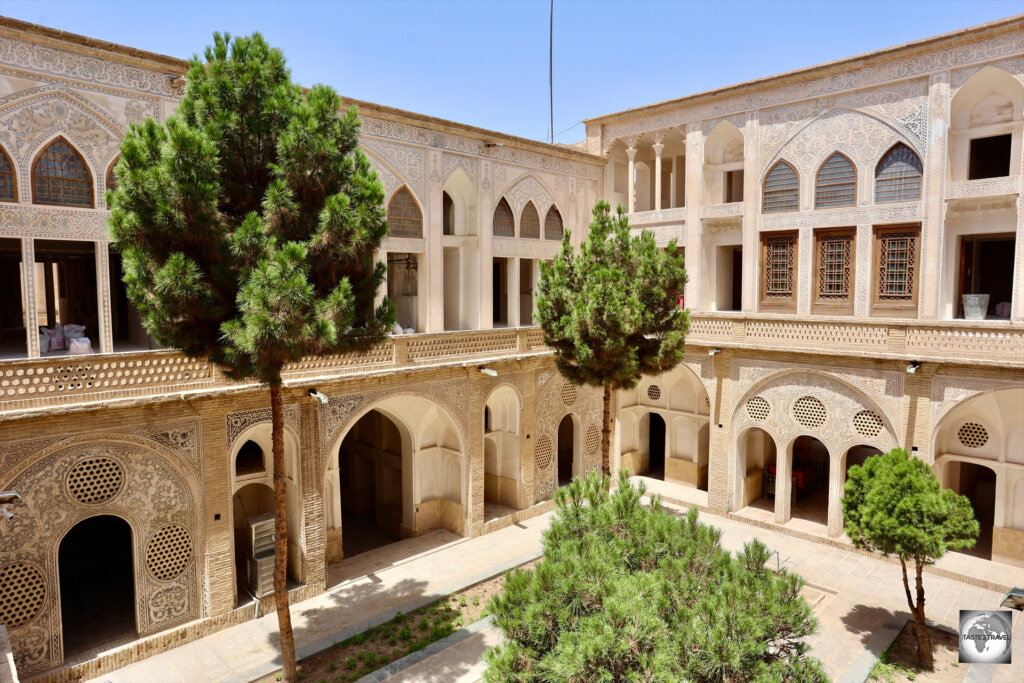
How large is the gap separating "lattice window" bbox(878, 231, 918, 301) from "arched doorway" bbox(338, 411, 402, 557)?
32.4 ft

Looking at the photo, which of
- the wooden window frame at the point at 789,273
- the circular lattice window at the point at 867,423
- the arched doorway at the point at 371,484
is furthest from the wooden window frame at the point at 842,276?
the arched doorway at the point at 371,484

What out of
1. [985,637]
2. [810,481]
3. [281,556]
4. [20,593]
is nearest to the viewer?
[281,556]

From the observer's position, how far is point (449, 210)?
13070 mm

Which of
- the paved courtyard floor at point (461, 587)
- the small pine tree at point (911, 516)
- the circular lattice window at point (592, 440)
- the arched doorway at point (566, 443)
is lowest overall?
the paved courtyard floor at point (461, 587)

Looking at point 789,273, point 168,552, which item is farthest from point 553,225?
point 168,552

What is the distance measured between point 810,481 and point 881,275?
5543 millimetres

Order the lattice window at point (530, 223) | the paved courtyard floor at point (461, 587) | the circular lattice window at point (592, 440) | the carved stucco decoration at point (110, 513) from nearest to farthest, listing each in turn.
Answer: the carved stucco decoration at point (110, 513) → the paved courtyard floor at point (461, 587) → the lattice window at point (530, 223) → the circular lattice window at point (592, 440)

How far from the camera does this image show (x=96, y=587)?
33.7 feet

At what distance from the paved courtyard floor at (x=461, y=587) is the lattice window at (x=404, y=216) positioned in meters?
5.80

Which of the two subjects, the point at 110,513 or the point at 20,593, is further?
the point at 110,513

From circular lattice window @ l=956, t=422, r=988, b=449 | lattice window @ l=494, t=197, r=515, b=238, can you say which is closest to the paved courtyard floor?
circular lattice window @ l=956, t=422, r=988, b=449

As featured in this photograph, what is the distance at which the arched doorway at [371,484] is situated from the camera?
43.1ft

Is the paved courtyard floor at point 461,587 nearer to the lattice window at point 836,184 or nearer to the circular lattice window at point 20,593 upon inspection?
the circular lattice window at point 20,593

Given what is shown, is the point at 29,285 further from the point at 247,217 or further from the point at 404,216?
the point at 404,216
